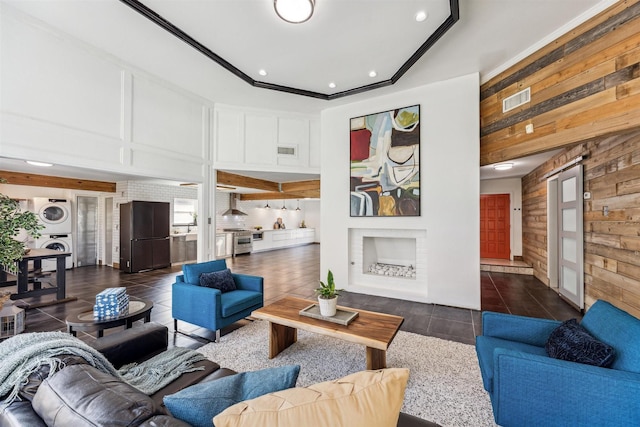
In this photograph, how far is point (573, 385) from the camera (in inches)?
57.6

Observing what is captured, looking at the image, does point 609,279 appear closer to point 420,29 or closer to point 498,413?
point 498,413

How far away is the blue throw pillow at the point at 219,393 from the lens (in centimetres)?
95

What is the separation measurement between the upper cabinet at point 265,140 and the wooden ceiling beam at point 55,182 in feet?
13.1

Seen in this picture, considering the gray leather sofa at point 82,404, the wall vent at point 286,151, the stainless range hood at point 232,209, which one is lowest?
the gray leather sofa at point 82,404

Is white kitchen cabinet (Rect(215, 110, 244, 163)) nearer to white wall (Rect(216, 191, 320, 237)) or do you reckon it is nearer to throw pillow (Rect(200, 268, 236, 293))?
throw pillow (Rect(200, 268, 236, 293))

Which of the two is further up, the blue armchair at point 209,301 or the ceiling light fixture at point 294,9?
the ceiling light fixture at point 294,9

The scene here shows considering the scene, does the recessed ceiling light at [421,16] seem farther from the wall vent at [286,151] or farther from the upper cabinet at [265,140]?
the wall vent at [286,151]

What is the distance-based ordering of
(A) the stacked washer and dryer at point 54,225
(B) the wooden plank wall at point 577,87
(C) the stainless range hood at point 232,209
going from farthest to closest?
(C) the stainless range hood at point 232,209 < (A) the stacked washer and dryer at point 54,225 < (B) the wooden plank wall at point 577,87

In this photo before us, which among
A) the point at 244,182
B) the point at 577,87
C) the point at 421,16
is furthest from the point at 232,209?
the point at 577,87

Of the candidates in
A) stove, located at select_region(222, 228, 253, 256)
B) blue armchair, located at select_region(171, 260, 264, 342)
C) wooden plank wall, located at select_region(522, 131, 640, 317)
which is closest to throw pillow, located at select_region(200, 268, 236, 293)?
blue armchair, located at select_region(171, 260, 264, 342)

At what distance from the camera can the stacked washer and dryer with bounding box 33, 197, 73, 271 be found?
640 cm

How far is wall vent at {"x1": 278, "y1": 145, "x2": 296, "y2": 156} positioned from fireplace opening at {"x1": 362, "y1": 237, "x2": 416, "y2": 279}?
2.21m

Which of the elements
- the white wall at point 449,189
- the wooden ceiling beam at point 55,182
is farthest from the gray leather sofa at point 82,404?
the wooden ceiling beam at point 55,182

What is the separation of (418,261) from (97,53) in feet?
17.7
